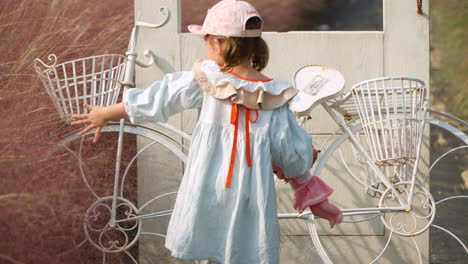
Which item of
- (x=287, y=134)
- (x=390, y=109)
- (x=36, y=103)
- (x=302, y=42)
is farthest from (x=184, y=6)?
(x=287, y=134)

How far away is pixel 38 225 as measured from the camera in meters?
3.05

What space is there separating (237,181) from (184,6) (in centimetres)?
137

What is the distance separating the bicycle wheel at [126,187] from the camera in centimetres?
300

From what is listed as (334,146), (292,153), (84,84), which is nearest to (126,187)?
(84,84)

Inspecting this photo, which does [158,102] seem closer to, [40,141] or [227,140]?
[227,140]

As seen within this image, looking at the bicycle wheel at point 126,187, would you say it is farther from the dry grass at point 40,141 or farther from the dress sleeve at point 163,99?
the dress sleeve at point 163,99

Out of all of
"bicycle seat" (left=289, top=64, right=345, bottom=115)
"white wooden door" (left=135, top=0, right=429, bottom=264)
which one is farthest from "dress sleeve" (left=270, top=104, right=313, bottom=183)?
"white wooden door" (left=135, top=0, right=429, bottom=264)

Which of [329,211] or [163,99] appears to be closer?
[163,99]

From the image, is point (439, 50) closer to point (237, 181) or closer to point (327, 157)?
point (327, 157)

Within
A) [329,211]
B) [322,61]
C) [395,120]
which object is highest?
[322,61]

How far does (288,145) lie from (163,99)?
42 cm

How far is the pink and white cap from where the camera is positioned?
87.7 inches

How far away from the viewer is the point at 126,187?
3342mm

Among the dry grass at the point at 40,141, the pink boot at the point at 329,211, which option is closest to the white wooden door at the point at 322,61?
the dry grass at the point at 40,141
